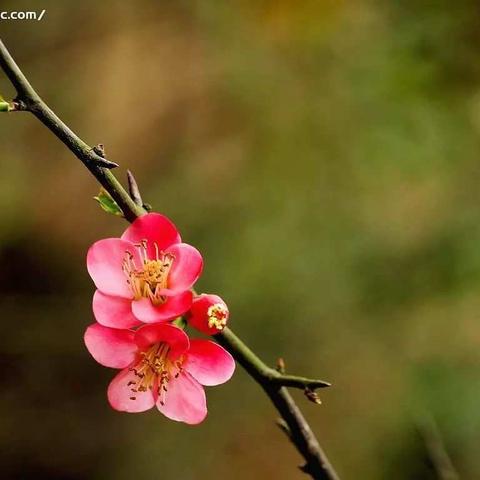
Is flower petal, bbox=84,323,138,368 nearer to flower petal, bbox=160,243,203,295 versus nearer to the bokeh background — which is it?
flower petal, bbox=160,243,203,295

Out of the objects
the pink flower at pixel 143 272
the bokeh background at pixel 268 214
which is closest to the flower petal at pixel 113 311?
the pink flower at pixel 143 272

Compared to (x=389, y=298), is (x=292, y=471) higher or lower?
lower

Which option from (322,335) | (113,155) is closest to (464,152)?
(322,335)

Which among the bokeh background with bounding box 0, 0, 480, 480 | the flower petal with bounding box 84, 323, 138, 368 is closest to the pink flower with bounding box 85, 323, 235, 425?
the flower petal with bounding box 84, 323, 138, 368

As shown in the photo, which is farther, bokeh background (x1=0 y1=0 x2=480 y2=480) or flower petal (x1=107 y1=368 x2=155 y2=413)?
bokeh background (x1=0 y1=0 x2=480 y2=480)

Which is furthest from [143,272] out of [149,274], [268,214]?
[268,214]

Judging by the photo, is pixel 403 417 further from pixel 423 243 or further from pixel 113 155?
pixel 113 155

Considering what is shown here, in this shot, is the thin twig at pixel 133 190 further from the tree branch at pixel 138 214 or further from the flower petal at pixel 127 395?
the flower petal at pixel 127 395
